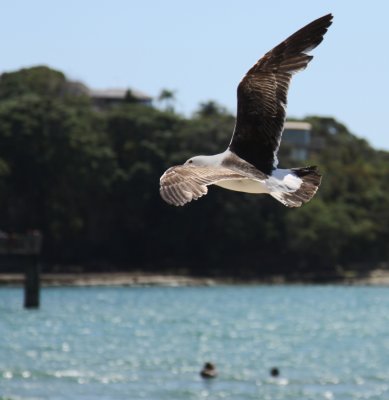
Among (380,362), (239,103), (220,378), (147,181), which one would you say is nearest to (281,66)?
(239,103)

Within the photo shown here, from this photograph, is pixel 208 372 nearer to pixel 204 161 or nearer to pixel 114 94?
pixel 204 161

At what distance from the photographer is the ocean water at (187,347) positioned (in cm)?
3909

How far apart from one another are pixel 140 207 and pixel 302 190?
93.8 meters

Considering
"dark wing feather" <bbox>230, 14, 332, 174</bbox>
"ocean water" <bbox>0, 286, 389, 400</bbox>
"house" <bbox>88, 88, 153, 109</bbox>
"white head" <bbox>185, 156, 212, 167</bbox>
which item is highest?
"house" <bbox>88, 88, 153, 109</bbox>

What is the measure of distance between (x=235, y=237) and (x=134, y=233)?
740 centimetres

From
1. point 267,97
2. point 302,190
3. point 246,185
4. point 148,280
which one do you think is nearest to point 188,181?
point 246,185

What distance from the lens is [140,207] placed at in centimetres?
10631

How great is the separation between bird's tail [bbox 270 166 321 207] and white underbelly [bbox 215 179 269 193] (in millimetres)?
206

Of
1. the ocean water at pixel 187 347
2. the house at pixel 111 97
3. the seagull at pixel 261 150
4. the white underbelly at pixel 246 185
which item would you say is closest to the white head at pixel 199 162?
the seagull at pixel 261 150

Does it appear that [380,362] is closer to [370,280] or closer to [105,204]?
[105,204]

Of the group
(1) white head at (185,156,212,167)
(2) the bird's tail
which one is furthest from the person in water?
(1) white head at (185,156,212,167)

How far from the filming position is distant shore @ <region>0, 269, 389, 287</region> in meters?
104

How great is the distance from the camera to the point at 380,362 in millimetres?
49250

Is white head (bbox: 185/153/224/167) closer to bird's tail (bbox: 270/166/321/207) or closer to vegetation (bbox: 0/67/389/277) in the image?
bird's tail (bbox: 270/166/321/207)
